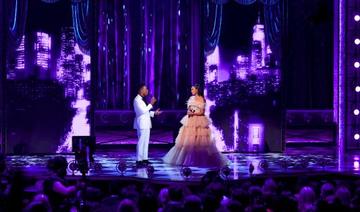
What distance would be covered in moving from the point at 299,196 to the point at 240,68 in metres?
10.3

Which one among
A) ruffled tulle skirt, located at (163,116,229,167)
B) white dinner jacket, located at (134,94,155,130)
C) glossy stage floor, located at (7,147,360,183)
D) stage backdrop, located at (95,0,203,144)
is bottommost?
glossy stage floor, located at (7,147,360,183)

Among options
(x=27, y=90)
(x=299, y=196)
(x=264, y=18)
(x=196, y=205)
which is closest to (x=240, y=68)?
Result: (x=264, y=18)

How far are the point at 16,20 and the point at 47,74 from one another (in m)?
1.50

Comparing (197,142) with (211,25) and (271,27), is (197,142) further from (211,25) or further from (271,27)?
(271,27)

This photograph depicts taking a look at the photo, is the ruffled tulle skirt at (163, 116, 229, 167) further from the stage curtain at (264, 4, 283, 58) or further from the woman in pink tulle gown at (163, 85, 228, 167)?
the stage curtain at (264, 4, 283, 58)

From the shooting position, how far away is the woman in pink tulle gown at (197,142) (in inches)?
511

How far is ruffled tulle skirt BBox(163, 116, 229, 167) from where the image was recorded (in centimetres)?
1296

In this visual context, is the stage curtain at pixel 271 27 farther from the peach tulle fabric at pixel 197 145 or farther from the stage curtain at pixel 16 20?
the stage curtain at pixel 16 20

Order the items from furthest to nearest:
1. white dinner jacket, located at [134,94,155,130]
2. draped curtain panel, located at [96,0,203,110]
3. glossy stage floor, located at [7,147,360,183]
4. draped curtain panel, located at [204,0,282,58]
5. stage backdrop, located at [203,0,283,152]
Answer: draped curtain panel, located at [96,0,203,110] → draped curtain panel, located at [204,0,282,58] → stage backdrop, located at [203,0,283,152] → white dinner jacket, located at [134,94,155,130] → glossy stage floor, located at [7,147,360,183]

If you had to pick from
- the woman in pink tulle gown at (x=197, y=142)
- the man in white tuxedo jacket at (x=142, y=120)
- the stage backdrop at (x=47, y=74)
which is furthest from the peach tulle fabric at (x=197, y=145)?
the stage backdrop at (x=47, y=74)

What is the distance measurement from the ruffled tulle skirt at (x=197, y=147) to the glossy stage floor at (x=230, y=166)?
0.32 m

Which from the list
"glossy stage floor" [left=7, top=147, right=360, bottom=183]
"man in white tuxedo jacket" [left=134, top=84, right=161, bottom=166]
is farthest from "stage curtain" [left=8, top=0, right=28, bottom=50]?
"man in white tuxedo jacket" [left=134, top=84, right=161, bottom=166]

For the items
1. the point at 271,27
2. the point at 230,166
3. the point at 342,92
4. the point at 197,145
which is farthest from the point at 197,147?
the point at 271,27

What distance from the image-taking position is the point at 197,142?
42.9 ft
